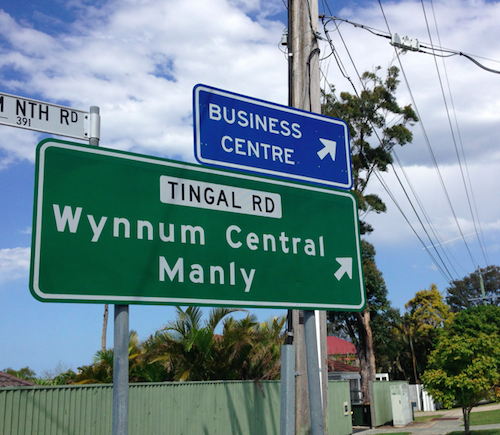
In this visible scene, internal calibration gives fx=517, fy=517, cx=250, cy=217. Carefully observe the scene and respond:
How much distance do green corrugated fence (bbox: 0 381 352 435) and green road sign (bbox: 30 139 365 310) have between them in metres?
5.76

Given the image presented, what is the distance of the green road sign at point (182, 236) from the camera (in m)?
2.30

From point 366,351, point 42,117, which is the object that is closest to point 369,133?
point 366,351

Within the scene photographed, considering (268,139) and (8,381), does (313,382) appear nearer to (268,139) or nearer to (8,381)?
(268,139)

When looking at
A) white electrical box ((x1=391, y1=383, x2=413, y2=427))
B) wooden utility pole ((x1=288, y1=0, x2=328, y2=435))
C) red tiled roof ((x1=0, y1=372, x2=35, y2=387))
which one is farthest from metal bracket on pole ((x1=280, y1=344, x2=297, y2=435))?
white electrical box ((x1=391, y1=383, x2=413, y2=427))

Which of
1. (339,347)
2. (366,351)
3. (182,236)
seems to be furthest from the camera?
(339,347)

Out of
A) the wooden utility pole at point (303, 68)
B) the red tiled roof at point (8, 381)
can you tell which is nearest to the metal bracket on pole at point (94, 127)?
the wooden utility pole at point (303, 68)

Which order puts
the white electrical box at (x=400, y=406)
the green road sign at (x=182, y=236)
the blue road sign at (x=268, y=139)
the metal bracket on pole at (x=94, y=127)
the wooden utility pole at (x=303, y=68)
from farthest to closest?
1. the white electrical box at (x=400, y=406)
2. the wooden utility pole at (x=303, y=68)
3. the metal bracket on pole at (x=94, y=127)
4. the blue road sign at (x=268, y=139)
5. the green road sign at (x=182, y=236)

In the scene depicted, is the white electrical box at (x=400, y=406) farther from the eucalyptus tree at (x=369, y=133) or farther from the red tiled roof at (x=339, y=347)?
the red tiled roof at (x=339, y=347)

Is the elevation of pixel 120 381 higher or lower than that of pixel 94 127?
lower

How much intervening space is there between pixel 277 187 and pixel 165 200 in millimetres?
797

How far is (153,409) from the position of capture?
10.7m

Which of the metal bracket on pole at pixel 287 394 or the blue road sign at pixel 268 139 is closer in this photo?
the metal bracket on pole at pixel 287 394

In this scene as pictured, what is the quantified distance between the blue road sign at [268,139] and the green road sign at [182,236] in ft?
1.26

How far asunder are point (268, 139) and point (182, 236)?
4.22 ft
